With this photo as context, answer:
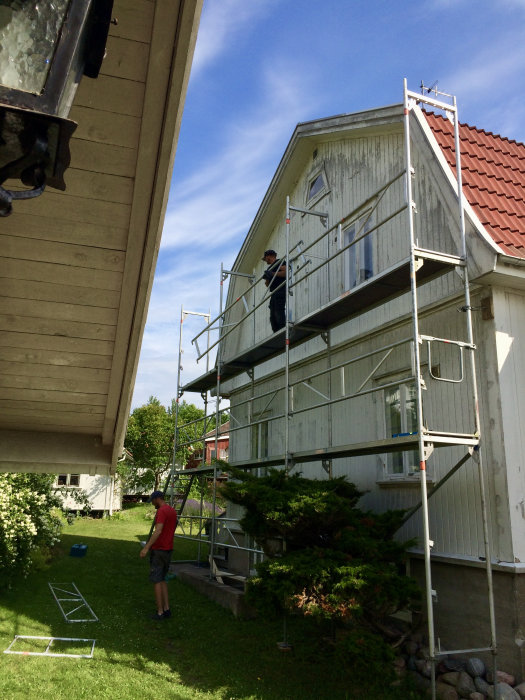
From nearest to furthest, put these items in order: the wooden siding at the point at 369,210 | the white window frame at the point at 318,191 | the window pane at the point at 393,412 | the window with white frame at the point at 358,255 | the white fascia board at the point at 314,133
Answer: the wooden siding at the point at 369,210 → the window pane at the point at 393,412 → the white fascia board at the point at 314,133 → the window with white frame at the point at 358,255 → the white window frame at the point at 318,191

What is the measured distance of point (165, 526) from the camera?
28.8ft

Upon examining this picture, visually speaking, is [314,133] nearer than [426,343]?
No

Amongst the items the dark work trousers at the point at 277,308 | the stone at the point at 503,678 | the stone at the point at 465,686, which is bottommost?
the stone at the point at 465,686

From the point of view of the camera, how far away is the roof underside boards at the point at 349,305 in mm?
6664

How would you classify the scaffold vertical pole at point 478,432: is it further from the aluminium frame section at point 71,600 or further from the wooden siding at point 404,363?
the aluminium frame section at point 71,600

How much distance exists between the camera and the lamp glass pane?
935mm

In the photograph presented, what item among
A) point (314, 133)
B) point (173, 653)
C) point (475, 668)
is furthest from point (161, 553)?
point (314, 133)

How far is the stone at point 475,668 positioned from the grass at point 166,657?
652 mm

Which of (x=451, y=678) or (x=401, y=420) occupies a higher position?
(x=401, y=420)

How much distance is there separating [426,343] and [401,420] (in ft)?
3.92

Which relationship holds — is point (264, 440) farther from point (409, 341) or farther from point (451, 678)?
point (451, 678)

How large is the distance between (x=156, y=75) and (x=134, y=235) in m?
0.62

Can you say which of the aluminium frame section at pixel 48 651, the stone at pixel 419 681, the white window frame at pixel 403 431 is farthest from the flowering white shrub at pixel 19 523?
the stone at pixel 419 681

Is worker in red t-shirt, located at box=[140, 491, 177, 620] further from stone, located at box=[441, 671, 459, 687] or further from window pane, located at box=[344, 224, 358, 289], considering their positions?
window pane, located at box=[344, 224, 358, 289]
